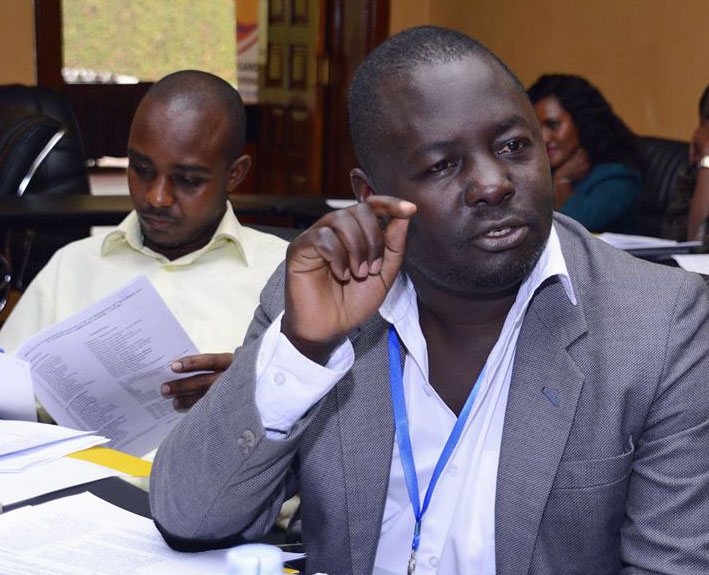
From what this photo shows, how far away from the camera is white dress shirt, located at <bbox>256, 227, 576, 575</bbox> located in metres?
1.33

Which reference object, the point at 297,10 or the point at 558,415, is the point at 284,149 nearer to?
the point at 297,10

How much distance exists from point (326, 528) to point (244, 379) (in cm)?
26

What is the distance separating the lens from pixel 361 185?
159cm

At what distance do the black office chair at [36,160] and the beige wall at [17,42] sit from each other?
194 centimetres

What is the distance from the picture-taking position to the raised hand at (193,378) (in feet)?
6.11

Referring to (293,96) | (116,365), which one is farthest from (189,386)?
(293,96)

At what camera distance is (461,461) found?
1444 millimetres

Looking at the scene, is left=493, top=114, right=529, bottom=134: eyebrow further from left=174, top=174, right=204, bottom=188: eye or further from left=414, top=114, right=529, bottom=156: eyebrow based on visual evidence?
left=174, top=174, right=204, bottom=188: eye

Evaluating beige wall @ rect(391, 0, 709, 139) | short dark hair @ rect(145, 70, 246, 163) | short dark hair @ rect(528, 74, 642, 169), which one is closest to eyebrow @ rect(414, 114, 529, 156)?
short dark hair @ rect(145, 70, 246, 163)

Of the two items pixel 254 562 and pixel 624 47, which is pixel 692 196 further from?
pixel 254 562

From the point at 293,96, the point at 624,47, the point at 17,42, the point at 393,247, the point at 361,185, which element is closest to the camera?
the point at 393,247

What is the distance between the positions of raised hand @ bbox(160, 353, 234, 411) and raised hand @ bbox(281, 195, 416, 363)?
21.4 inches

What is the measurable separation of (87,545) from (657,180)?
348 centimetres

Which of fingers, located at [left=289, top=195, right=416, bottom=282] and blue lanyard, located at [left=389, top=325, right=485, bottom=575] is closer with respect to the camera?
fingers, located at [left=289, top=195, right=416, bottom=282]
